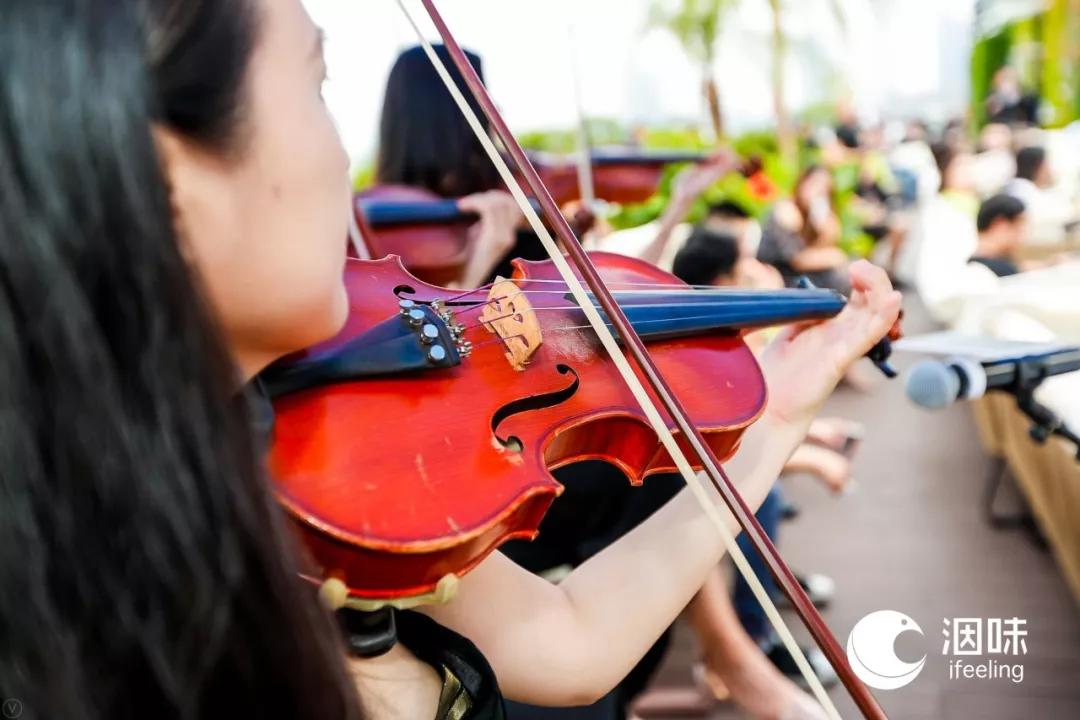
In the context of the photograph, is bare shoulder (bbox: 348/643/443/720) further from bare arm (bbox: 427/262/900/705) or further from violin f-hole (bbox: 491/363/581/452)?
violin f-hole (bbox: 491/363/581/452)

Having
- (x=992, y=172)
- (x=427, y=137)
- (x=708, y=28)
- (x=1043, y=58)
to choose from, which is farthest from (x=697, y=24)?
(x=427, y=137)

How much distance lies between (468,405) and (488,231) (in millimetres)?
959

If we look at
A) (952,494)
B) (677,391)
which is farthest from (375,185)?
(952,494)

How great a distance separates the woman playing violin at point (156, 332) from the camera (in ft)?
1.23

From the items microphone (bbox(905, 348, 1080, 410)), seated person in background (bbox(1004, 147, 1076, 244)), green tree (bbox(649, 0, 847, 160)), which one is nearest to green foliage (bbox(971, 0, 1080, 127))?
green tree (bbox(649, 0, 847, 160))

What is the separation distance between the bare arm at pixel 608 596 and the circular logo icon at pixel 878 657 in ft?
1.36

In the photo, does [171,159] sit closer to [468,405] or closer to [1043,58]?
[468,405]

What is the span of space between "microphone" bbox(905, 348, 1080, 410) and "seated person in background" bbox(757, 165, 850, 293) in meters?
1.78

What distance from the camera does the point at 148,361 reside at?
404mm

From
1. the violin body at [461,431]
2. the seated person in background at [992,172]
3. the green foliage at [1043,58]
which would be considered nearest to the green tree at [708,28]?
the green foliage at [1043,58]

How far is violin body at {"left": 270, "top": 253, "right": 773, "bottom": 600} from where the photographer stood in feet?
1.76

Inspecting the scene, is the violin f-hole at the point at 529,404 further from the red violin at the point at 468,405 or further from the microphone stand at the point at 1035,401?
the microphone stand at the point at 1035,401

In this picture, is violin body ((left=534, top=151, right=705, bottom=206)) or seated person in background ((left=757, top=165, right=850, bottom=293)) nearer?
violin body ((left=534, top=151, right=705, bottom=206))

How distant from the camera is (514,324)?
0.74m
